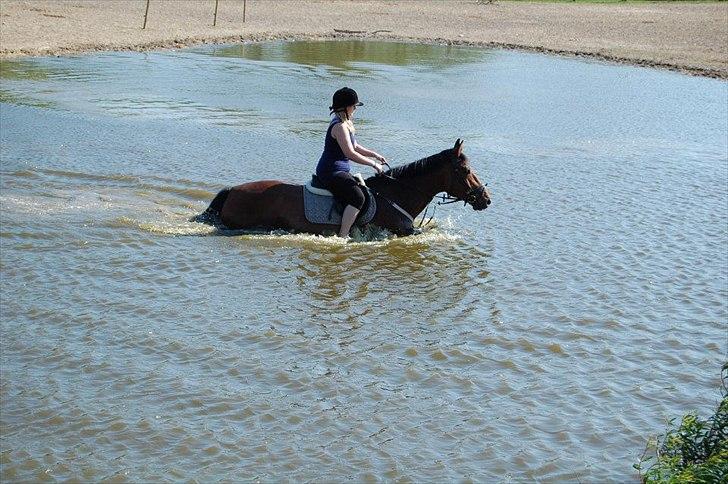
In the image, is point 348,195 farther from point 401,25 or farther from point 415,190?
point 401,25

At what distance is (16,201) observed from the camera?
1416 cm

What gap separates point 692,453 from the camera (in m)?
6.83

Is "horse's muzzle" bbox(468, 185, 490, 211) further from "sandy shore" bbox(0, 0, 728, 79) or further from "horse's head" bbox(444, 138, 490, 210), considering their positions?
"sandy shore" bbox(0, 0, 728, 79)

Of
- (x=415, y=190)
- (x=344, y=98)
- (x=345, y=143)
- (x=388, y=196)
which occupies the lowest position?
(x=388, y=196)

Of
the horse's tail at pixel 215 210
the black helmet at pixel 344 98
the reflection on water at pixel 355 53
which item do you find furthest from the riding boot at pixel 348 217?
the reflection on water at pixel 355 53

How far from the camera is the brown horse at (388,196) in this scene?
13.1 metres

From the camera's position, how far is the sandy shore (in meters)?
35.6

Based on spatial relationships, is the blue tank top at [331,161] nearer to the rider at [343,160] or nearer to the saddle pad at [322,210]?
the rider at [343,160]

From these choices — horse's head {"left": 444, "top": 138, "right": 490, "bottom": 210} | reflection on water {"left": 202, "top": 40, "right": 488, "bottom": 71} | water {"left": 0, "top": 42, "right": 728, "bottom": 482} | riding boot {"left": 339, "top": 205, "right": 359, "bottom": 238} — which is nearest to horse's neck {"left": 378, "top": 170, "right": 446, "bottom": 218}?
horse's head {"left": 444, "top": 138, "right": 490, "bottom": 210}

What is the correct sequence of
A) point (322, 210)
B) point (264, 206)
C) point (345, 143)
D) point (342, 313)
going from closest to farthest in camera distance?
point (342, 313), point (345, 143), point (322, 210), point (264, 206)

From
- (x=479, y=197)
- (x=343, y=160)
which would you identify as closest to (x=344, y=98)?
(x=343, y=160)

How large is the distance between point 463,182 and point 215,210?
3.36 m

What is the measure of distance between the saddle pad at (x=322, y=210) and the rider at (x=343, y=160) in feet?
0.44

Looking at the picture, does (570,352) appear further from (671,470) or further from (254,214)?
(254,214)
